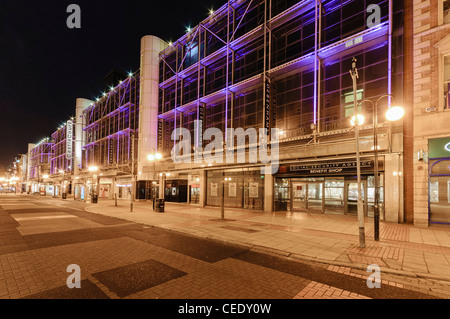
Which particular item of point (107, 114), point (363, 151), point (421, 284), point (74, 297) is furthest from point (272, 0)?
point (107, 114)

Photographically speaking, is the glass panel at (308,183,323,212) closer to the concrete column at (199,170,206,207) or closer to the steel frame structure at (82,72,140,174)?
the concrete column at (199,170,206,207)

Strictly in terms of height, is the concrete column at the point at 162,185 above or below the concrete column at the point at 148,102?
below

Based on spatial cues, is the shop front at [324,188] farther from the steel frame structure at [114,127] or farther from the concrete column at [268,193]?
the steel frame structure at [114,127]

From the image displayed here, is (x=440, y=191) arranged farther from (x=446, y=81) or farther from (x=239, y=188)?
(x=239, y=188)

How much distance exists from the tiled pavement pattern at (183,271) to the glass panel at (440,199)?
605 cm

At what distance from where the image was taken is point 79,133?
54.5 metres

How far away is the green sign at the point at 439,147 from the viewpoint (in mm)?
11805

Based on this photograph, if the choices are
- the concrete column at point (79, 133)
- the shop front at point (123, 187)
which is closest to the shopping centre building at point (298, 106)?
the shop front at point (123, 187)

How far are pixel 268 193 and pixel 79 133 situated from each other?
52.5 metres

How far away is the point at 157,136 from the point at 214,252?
2670 centimetres

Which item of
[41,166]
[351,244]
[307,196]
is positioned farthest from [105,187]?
[41,166]

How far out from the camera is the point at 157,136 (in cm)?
3231

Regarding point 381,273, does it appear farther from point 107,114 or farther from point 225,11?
point 107,114

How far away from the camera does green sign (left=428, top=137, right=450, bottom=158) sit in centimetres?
1180
